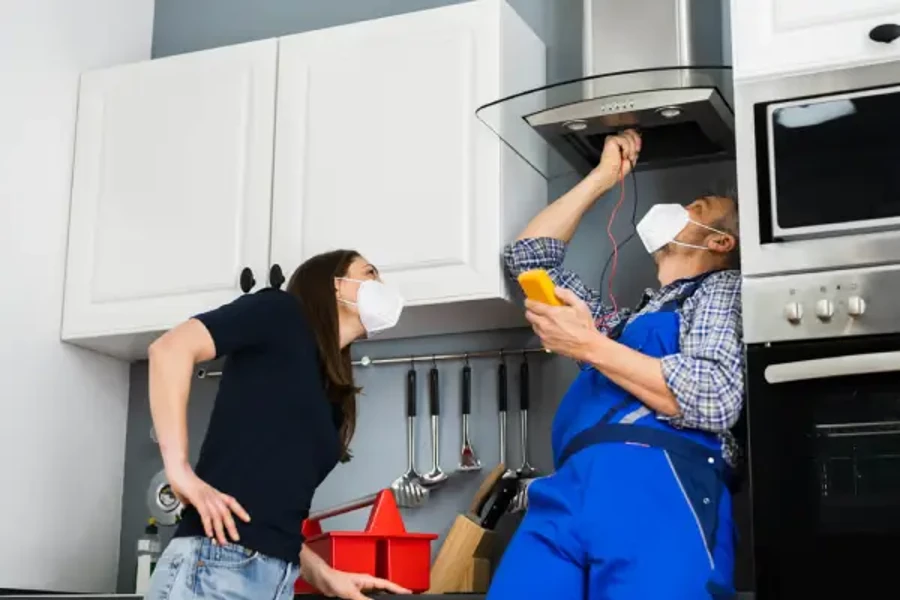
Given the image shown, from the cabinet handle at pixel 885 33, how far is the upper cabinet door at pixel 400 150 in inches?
31.5

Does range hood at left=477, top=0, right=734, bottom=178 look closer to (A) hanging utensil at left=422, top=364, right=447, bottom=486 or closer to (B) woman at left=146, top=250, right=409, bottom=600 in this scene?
(A) hanging utensil at left=422, top=364, right=447, bottom=486

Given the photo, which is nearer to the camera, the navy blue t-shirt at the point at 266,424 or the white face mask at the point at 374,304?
the navy blue t-shirt at the point at 266,424

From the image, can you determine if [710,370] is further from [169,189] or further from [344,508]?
[169,189]

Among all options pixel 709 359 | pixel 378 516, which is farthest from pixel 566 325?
pixel 378 516

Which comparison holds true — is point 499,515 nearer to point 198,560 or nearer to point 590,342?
point 590,342

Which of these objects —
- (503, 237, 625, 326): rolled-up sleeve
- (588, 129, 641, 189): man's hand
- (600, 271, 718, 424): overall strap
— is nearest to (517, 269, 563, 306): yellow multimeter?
(600, 271, 718, 424): overall strap

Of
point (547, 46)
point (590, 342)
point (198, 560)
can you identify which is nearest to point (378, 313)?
point (590, 342)

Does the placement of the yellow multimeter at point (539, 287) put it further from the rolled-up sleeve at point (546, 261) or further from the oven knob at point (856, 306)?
the oven knob at point (856, 306)

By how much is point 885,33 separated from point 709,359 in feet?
2.04

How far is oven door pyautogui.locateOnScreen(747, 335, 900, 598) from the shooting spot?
201 centimetres

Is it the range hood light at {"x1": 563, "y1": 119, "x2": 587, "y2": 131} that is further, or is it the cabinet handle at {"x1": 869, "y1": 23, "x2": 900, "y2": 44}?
the range hood light at {"x1": 563, "y1": 119, "x2": 587, "y2": 131}

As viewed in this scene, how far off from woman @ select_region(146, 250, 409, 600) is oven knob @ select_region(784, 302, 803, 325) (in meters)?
0.75

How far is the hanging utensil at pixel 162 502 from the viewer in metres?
3.16

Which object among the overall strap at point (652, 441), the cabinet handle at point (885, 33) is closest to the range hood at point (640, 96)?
the cabinet handle at point (885, 33)
